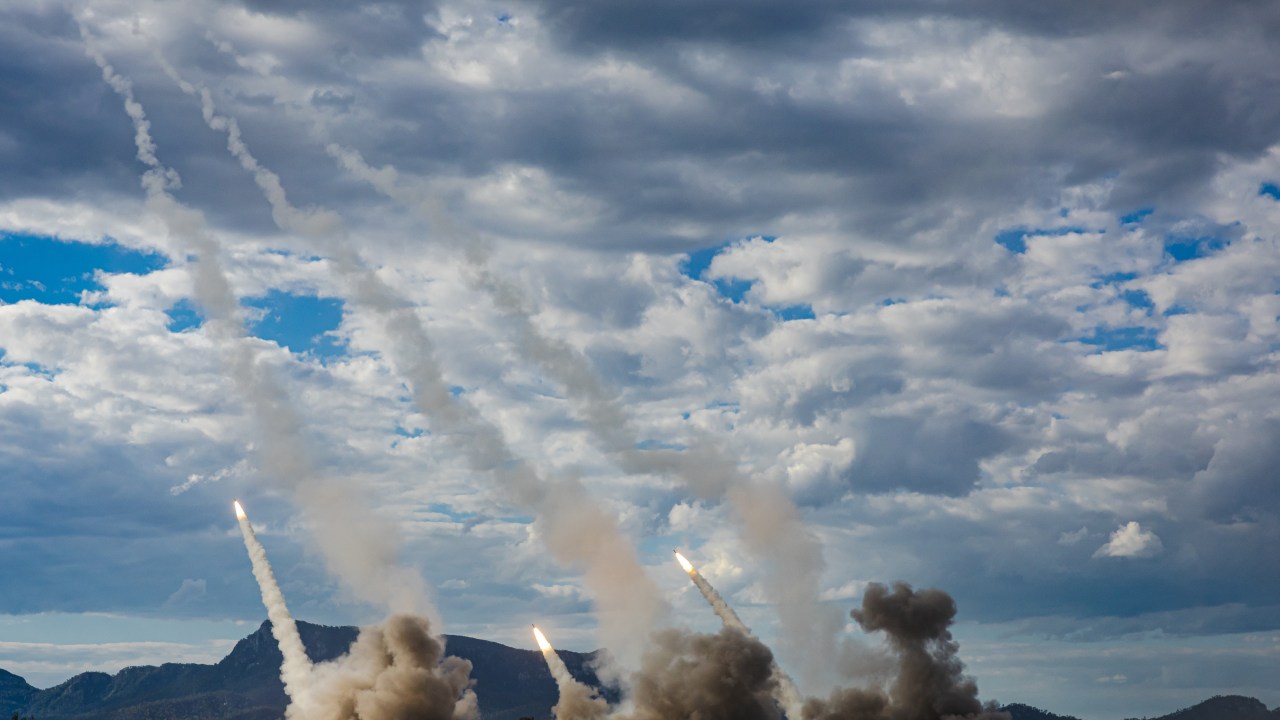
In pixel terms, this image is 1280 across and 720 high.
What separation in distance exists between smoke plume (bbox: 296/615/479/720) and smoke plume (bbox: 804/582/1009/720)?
44615mm

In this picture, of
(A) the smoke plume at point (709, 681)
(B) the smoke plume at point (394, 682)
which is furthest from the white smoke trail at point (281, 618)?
(A) the smoke plume at point (709, 681)

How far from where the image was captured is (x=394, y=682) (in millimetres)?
161625

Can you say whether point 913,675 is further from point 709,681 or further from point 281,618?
point 281,618

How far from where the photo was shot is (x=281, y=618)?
168 metres

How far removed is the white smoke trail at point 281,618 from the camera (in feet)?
536

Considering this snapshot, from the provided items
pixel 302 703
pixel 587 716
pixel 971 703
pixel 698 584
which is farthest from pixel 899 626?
pixel 302 703

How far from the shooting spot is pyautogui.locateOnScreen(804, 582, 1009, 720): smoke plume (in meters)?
156

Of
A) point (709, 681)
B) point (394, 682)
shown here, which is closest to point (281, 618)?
point (394, 682)

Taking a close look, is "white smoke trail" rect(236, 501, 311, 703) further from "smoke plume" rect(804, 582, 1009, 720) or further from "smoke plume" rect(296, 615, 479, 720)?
"smoke plume" rect(804, 582, 1009, 720)

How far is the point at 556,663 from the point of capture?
176750 millimetres

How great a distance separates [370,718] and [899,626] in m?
64.6

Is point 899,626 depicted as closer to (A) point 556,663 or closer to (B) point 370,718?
(A) point 556,663

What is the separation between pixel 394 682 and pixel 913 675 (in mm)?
62516

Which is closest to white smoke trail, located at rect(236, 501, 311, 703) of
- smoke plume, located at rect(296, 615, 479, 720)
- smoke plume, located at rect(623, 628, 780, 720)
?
smoke plume, located at rect(296, 615, 479, 720)
